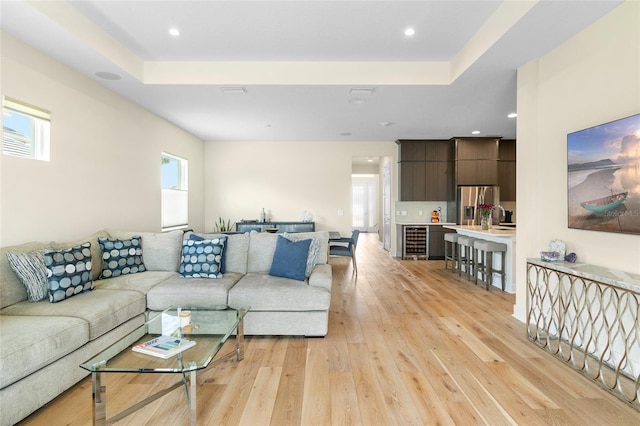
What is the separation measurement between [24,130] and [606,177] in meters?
5.09

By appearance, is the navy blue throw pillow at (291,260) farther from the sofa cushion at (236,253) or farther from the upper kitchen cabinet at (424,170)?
the upper kitchen cabinet at (424,170)

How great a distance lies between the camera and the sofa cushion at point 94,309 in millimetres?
2328

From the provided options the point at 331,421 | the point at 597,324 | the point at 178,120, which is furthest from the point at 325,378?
the point at 178,120

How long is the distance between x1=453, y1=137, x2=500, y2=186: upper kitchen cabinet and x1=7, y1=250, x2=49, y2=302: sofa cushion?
23.0 ft

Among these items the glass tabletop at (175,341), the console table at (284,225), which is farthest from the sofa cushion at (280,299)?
the console table at (284,225)

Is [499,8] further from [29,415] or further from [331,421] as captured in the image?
[29,415]

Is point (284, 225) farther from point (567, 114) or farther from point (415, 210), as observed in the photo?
point (567, 114)

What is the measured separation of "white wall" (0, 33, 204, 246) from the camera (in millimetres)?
2828

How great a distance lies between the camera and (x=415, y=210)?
25.1 feet

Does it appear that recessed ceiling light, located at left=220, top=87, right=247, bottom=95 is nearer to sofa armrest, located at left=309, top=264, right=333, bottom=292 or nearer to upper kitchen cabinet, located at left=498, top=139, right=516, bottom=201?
sofa armrest, located at left=309, top=264, right=333, bottom=292

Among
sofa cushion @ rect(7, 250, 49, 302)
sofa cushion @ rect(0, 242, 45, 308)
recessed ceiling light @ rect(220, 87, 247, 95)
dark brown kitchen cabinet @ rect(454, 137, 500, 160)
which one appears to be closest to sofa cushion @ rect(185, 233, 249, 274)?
sofa cushion @ rect(7, 250, 49, 302)

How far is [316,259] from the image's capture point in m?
3.62

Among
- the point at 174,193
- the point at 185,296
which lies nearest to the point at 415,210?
the point at 174,193

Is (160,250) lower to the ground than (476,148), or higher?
lower
